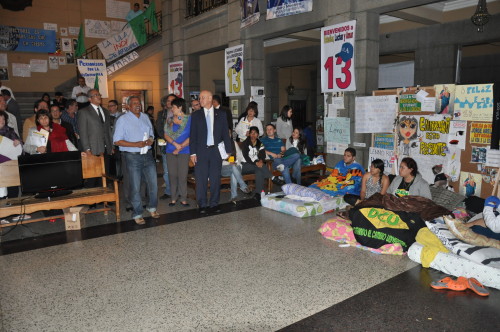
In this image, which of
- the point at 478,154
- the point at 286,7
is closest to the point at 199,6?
the point at 286,7

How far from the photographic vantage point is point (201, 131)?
577 cm

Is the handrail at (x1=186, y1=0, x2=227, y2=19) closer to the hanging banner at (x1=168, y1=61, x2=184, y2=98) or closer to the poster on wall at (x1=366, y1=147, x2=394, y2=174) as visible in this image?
the hanging banner at (x1=168, y1=61, x2=184, y2=98)

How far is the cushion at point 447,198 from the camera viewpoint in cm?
525

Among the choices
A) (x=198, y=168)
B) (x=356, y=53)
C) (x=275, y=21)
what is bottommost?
(x=198, y=168)

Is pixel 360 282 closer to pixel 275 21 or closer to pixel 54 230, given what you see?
pixel 54 230

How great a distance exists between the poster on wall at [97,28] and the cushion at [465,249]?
15042 millimetres

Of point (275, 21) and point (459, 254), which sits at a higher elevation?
point (275, 21)

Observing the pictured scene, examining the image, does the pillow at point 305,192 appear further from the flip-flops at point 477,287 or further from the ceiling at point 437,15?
the ceiling at point 437,15

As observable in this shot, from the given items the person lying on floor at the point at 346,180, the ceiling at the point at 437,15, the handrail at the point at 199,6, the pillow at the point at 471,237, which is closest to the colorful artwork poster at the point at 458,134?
the person lying on floor at the point at 346,180

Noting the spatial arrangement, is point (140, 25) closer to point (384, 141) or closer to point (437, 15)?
point (437, 15)

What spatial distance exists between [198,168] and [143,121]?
1094mm

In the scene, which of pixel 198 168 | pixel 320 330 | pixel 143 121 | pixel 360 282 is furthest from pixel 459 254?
pixel 143 121

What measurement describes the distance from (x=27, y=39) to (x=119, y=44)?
3.40m

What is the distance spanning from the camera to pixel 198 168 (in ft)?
19.1
